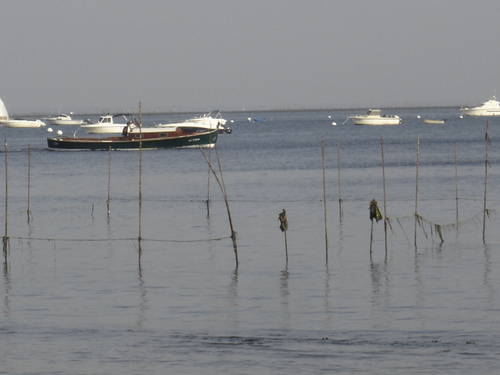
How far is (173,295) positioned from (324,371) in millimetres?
6512

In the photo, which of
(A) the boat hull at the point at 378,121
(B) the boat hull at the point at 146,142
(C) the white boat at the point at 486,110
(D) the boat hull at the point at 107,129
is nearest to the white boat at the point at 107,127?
(D) the boat hull at the point at 107,129

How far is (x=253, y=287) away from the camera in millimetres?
20656

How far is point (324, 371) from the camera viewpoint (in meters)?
14.2

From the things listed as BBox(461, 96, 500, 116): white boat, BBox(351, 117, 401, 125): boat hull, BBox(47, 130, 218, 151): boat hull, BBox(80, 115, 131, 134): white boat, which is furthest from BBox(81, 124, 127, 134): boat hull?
BBox(461, 96, 500, 116): white boat

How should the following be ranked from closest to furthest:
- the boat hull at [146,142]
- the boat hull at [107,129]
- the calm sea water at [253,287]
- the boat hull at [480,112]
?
the calm sea water at [253,287] < the boat hull at [146,142] < the boat hull at [107,129] < the boat hull at [480,112]

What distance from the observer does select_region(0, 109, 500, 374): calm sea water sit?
595 inches

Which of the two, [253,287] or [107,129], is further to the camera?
[107,129]

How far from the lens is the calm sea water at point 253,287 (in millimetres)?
15125

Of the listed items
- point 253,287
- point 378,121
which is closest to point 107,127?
point 378,121

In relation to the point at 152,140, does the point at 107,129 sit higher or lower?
higher

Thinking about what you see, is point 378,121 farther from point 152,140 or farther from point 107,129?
point 152,140

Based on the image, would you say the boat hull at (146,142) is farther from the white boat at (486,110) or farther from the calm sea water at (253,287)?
the white boat at (486,110)

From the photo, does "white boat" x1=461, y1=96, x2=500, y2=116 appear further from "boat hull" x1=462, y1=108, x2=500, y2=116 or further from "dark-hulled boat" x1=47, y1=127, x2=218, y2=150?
"dark-hulled boat" x1=47, y1=127, x2=218, y2=150

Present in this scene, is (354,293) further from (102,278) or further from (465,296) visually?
(102,278)
